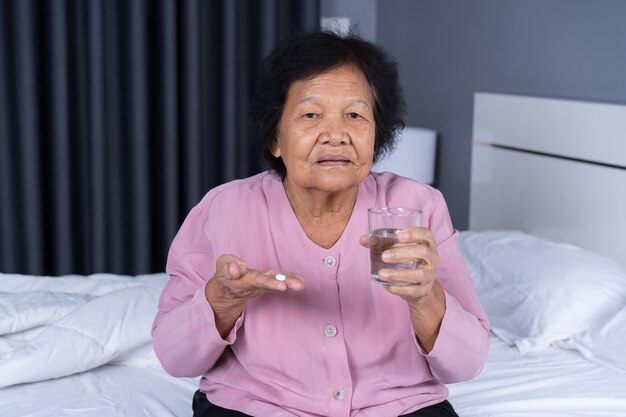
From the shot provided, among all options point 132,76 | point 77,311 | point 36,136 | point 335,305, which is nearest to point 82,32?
point 132,76

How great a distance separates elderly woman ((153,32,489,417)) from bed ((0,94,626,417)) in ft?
1.13

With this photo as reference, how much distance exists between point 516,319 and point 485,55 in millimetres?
1355

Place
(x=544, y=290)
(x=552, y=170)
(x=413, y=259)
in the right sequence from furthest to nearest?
1. (x=552, y=170)
2. (x=544, y=290)
3. (x=413, y=259)

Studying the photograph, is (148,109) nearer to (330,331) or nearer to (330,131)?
(330,131)

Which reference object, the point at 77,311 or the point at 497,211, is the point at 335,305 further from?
the point at 497,211

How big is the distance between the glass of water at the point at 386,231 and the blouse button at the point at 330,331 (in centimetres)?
27

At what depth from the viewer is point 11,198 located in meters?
3.43

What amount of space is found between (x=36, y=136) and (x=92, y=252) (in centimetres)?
57

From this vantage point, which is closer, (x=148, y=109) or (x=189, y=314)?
(x=189, y=314)

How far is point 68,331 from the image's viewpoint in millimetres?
1950

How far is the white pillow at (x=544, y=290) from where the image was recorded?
2.14 meters

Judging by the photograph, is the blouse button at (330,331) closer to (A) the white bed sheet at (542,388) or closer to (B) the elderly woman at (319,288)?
(B) the elderly woman at (319,288)

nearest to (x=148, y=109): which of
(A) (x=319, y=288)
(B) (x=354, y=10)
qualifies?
(B) (x=354, y=10)

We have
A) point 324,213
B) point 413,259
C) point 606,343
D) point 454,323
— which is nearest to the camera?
point 413,259
